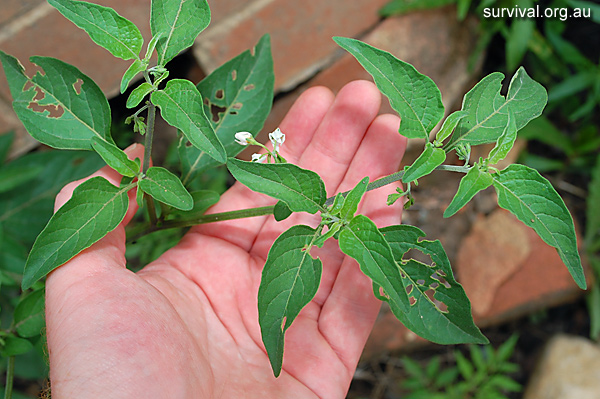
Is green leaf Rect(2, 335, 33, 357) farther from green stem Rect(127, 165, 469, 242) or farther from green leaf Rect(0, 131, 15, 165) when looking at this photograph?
green leaf Rect(0, 131, 15, 165)

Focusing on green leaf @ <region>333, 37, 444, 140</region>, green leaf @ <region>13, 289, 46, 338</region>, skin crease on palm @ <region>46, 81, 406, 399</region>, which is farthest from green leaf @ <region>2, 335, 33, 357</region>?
green leaf @ <region>333, 37, 444, 140</region>

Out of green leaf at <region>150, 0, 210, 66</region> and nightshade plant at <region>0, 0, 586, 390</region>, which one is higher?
green leaf at <region>150, 0, 210, 66</region>

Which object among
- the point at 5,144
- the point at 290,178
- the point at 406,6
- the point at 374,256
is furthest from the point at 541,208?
the point at 5,144

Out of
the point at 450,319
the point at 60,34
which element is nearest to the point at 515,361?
the point at 450,319

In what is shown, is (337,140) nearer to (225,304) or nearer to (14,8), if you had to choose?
(225,304)

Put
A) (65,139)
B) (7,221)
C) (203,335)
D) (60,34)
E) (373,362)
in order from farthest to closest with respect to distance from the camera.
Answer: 1. (373,362)
2. (60,34)
3. (7,221)
4. (203,335)
5. (65,139)

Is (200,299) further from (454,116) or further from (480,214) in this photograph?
(480,214)
